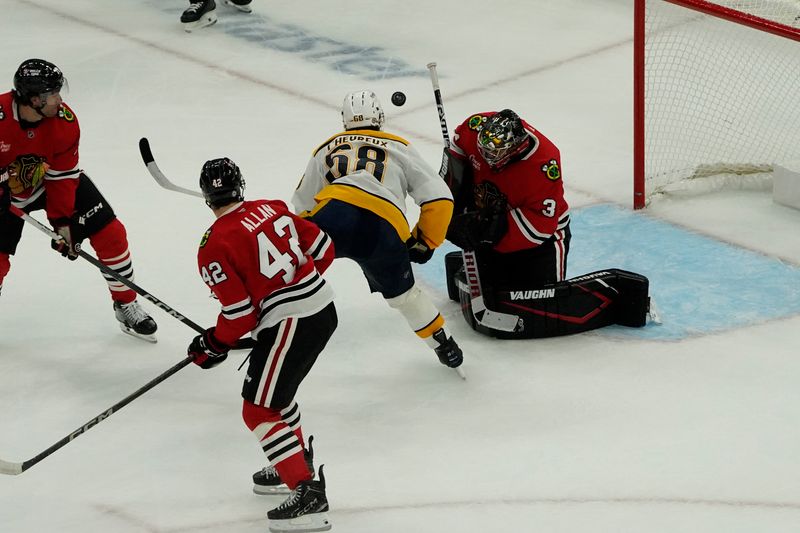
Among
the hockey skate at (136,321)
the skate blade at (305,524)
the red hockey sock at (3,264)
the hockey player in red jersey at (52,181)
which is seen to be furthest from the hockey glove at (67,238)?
the skate blade at (305,524)

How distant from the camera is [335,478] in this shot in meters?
3.59

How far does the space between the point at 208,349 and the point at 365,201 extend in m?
0.79

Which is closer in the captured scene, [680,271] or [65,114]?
[65,114]

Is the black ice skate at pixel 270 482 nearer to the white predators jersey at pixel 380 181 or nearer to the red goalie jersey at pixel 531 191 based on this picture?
the white predators jersey at pixel 380 181

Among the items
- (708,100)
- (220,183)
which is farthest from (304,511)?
(708,100)

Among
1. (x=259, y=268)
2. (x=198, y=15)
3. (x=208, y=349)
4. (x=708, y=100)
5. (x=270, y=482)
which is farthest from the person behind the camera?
(x=198, y=15)

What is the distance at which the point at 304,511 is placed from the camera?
3266 mm

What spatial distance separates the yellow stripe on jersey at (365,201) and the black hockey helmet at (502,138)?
0.43 metres

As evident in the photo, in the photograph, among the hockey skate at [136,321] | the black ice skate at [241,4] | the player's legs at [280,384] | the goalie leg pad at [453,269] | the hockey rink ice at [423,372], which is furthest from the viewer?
A: the black ice skate at [241,4]

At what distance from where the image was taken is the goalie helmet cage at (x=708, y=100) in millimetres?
5539

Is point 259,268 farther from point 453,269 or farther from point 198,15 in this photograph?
point 198,15

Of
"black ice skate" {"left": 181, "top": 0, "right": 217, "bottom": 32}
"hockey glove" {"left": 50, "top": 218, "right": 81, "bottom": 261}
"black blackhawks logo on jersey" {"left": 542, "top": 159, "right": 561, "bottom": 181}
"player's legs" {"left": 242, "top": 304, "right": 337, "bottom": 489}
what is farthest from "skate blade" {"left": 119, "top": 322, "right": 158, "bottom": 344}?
"black ice skate" {"left": 181, "top": 0, "right": 217, "bottom": 32}

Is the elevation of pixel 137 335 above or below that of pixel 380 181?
below

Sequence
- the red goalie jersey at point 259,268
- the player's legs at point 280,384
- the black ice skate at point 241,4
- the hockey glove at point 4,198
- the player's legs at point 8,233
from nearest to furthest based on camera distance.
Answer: the red goalie jersey at point 259,268
the player's legs at point 280,384
the hockey glove at point 4,198
the player's legs at point 8,233
the black ice skate at point 241,4
